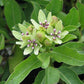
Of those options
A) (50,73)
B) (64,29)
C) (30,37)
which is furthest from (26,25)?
(50,73)

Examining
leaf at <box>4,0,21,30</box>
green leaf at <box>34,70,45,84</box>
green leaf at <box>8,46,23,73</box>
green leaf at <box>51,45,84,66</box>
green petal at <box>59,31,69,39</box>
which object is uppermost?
leaf at <box>4,0,21,30</box>

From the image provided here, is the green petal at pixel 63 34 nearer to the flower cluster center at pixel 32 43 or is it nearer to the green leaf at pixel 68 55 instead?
the green leaf at pixel 68 55

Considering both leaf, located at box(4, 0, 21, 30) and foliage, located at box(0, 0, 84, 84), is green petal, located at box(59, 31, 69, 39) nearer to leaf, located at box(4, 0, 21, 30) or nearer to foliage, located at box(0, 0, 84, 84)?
foliage, located at box(0, 0, 84, 84)

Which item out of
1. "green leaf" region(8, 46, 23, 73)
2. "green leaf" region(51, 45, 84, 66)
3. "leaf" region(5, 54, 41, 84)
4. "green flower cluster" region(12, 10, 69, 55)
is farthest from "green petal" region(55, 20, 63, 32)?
"green leaf" region(8, 46, 23, 73)

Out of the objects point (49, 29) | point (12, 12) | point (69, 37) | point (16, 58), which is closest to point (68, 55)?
point (69, 37)

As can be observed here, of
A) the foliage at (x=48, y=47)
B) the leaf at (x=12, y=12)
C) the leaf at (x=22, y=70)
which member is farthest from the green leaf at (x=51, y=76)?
the leaf at (x=12, y=12)

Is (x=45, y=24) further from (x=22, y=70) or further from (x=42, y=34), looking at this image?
(x=22, y=70)
